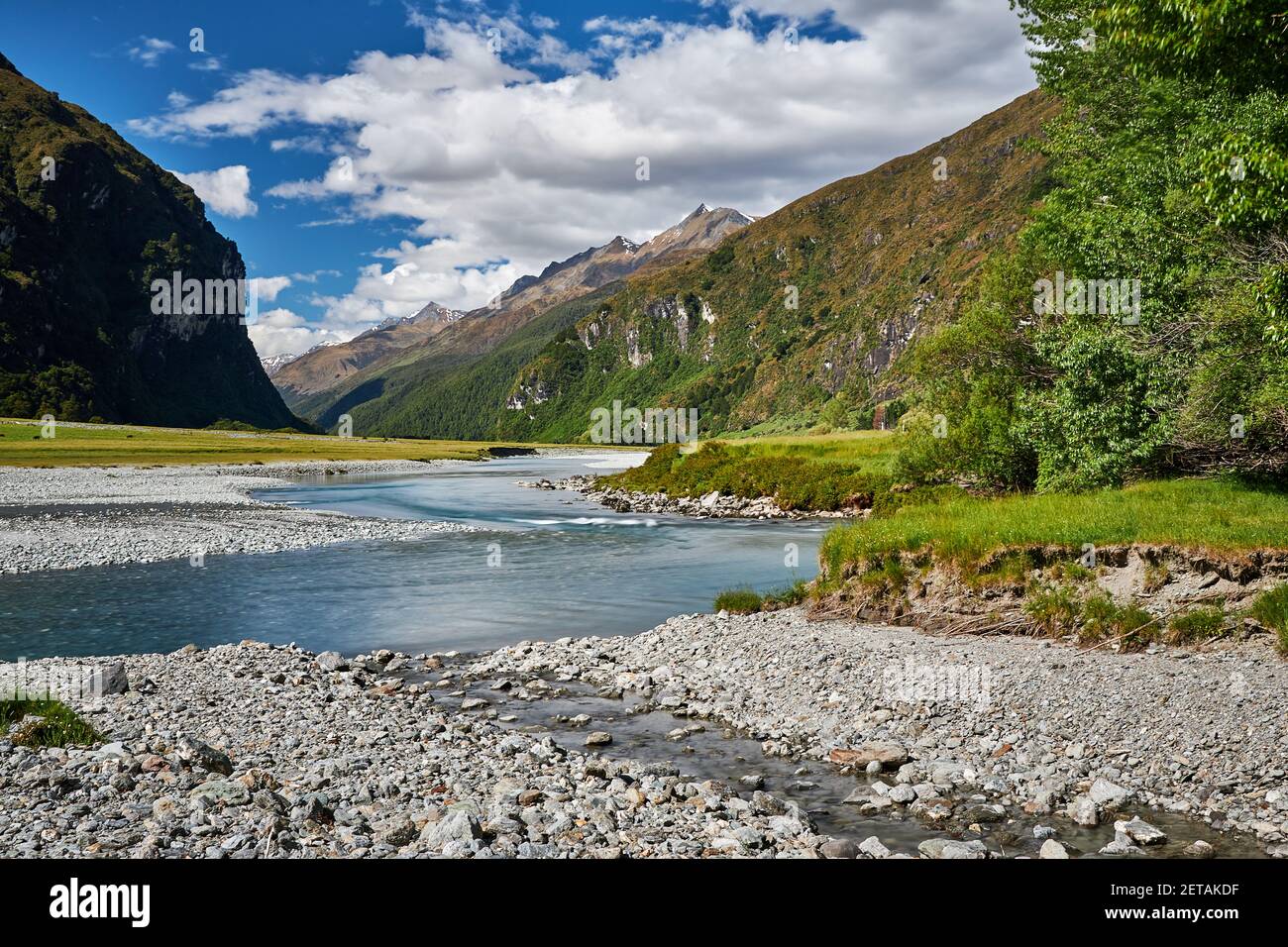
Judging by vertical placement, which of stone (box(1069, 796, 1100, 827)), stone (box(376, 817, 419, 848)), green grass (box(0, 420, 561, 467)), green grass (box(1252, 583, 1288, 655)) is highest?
green grass (box(0, 420, 561, 467))

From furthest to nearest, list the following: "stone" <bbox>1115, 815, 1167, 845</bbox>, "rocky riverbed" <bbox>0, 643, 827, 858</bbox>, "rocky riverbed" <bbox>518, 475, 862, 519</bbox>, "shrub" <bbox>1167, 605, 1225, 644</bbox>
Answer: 1. "rocky riverbed" <bbox>518, 475, 862, 519</bbox>
2. "shrub" <bbox>1167, 605, 1225, 644</bbox>
3. "stone" <bbox>1115, 815, 1167, 845</bbox>
4. "rocky riverbed" <bbox>0, 643, 827, 858</bbox>

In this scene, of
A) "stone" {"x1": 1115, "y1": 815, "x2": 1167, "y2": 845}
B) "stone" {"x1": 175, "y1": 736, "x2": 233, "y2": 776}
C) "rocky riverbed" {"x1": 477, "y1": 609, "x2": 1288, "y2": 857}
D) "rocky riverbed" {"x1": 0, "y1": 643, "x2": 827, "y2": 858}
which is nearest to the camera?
"rocky riverbed" {"x1": 0, "y1": 643, "x2": 827, "y2": 858}

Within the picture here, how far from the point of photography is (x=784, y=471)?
66.9m

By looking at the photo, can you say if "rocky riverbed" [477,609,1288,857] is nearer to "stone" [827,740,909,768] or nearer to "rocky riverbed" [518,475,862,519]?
"stone" [827,740,909,768]

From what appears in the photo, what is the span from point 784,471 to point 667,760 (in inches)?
2138

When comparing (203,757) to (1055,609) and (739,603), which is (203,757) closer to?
(739,603)

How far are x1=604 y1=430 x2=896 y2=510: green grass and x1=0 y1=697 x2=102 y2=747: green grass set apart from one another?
44.0m

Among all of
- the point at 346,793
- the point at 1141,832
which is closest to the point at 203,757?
the point at 346,793

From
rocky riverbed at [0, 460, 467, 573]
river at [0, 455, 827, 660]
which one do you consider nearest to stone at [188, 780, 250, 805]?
river at [0, 455, 827, 660]

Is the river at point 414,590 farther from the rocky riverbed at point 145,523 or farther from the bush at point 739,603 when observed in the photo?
the rocky riverbed at point 145,523

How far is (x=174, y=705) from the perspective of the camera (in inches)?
618

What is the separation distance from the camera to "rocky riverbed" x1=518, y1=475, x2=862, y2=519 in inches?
2404

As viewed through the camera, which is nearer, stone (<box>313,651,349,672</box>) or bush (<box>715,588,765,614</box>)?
stone (<box>313,651,349,672</box>)
